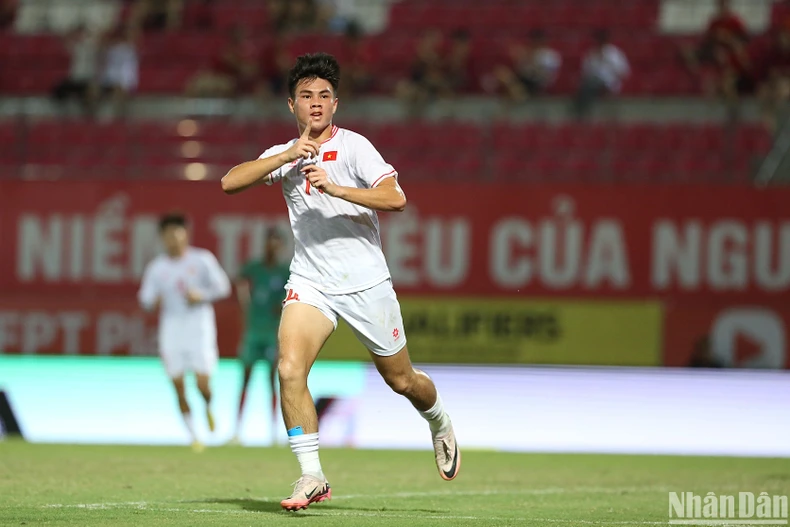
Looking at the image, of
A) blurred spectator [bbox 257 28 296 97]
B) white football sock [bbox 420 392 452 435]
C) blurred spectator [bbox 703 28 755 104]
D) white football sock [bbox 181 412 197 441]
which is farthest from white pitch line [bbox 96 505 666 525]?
blurred spectator [bbox 257 28 296 97]

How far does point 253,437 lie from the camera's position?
1393cm

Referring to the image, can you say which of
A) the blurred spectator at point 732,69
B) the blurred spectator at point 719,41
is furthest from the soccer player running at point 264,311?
the blurred spectator at point 719,41

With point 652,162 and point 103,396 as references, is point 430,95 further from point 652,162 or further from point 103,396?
point 103,396

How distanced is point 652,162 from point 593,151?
885 mm

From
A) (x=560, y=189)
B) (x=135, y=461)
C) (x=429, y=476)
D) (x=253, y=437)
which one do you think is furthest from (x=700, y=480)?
(x=560, y=189)

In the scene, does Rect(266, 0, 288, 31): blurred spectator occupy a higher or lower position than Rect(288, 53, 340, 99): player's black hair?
higher

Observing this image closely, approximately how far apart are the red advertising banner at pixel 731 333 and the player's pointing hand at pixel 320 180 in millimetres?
11483

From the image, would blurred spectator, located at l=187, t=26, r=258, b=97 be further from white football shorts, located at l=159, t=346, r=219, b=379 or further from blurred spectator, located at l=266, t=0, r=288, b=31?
white football shorts, located at l=159, t=346, r=219, b=379

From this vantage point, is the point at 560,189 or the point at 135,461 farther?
the point at 560,189

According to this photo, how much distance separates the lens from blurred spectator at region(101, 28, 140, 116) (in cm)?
2036

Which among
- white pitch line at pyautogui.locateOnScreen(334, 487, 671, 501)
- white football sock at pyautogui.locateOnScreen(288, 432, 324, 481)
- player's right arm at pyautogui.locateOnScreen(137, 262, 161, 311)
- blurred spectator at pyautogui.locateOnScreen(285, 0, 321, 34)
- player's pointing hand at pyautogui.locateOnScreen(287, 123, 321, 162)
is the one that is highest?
blurred spectator at pyautogui.locateOnScreen(285, 0, 321, 34)

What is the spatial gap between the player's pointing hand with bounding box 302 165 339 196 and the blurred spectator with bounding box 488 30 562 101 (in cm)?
1296

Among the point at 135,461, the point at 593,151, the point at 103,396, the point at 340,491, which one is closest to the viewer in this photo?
the point at 340,491

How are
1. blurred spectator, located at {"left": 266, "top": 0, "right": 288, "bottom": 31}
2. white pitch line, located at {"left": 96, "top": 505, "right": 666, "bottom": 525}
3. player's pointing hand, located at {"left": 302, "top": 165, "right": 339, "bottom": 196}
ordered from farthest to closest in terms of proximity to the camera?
blurred spectator, located at {"left": 266, "top": 0, "right": 288, "bottom": 31} < white pitch line, located at {"left": 96, "top": 505, "right": 666, "bottom": 525} < player's pointing hand, located at {"left": 302, "top": 165, "right": 339, "bottom": 196}
